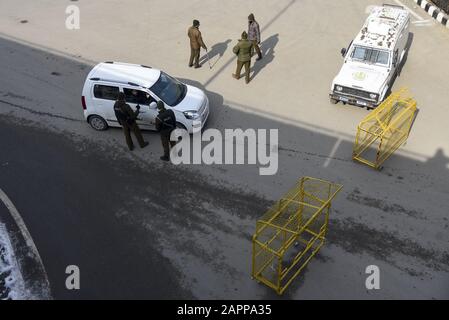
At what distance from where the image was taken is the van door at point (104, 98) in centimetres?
1145

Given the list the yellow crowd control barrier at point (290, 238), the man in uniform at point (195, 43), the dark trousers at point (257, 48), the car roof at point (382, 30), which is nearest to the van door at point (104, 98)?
the man in uniform at point (195, 43)

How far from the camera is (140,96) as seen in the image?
11.4m

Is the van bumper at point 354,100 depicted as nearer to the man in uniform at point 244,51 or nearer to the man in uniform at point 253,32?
the man in uniform at point 244,51

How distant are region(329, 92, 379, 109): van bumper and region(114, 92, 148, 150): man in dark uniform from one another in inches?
212

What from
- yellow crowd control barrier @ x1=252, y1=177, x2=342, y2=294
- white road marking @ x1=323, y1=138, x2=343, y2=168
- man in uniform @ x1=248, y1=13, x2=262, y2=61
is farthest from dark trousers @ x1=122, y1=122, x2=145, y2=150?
man in uniform @ x1=248, y1=13, x2=262, y2=61

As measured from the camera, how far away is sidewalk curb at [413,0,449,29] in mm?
16770

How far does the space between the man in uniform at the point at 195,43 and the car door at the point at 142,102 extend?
3455 millimetres

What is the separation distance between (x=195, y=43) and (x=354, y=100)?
5131 mm

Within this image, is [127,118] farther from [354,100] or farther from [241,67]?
[354,100]

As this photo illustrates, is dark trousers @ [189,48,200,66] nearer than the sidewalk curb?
Yes

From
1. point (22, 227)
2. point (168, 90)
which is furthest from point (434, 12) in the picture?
point (22, 227)

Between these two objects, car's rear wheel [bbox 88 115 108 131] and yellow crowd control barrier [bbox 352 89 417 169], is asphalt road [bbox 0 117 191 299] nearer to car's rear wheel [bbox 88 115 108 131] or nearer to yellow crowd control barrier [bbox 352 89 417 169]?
car's rear wheel [bbox 88 115 108 131]
